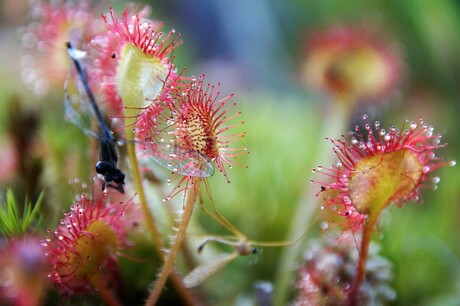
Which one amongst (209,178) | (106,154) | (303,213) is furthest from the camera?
(209,178)

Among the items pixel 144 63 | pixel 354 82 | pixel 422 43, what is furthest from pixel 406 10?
pixel 144 63

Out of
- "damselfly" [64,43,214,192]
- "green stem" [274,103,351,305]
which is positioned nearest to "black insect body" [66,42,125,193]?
"damselfly" [64,43,214,192]

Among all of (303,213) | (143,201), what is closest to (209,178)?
(303,213)

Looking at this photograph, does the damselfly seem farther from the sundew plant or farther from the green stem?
the green stem

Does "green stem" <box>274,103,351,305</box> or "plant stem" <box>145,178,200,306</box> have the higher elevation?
"green stem" <box>274,103,351,305</box>

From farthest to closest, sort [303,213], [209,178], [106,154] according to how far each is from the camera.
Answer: [209,178], [303,213], [106,154]

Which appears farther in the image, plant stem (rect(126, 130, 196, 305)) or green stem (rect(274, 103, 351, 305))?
green stem (rect(274, 103, 351, 305))

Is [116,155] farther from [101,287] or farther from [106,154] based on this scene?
[101,287]

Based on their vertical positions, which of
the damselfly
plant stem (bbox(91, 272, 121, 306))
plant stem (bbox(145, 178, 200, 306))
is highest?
the damselfly
